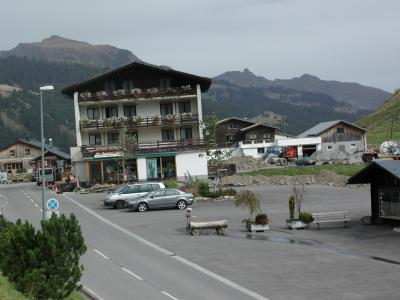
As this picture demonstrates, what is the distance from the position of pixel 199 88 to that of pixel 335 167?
16.8 m

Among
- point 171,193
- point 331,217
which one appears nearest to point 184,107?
point 171,193

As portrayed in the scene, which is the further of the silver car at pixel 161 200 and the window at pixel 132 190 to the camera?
the window at pixel 132 190

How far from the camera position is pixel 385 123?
12125 cm

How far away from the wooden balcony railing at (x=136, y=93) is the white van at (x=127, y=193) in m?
22.4

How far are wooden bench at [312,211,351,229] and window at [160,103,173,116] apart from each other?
114 feet

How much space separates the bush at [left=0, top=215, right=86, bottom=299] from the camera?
13.2m

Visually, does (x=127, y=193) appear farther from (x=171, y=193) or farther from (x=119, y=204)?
(x=171, y=193)

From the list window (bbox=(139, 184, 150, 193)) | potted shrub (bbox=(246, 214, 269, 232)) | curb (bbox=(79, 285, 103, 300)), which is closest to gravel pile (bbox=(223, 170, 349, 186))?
window (bbox=(139, 184, 150, 193))

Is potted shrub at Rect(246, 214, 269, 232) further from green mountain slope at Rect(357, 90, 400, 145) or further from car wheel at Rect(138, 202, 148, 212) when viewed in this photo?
green mountain slope at Rect(357, 90, 400, 145)

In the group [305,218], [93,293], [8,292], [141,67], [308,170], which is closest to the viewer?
[8,292]

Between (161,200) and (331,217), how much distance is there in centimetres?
1190

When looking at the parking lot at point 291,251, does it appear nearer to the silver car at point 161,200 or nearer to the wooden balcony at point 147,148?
the silver car at point 161,200

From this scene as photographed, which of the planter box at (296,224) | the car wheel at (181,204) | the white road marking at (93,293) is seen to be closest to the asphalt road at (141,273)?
the white road marking at (93,293)

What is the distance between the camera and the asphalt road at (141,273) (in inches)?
696
